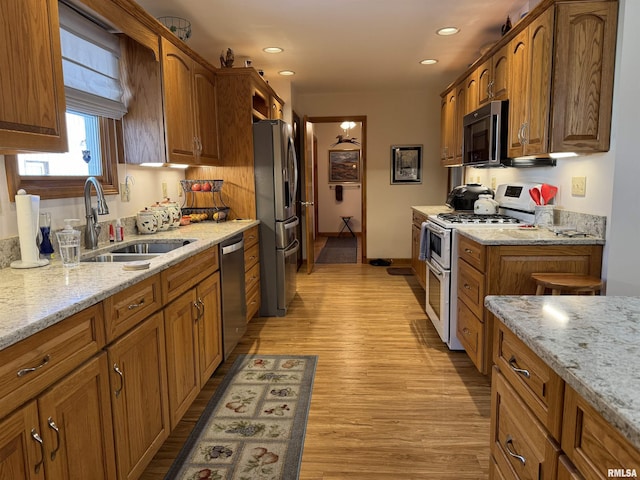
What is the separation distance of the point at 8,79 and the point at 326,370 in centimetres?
223

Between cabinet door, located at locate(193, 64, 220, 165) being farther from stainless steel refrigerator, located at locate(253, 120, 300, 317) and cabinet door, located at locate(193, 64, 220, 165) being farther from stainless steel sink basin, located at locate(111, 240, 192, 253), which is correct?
stainless steel sink basin, located at locate(111, 240, 192, 253)

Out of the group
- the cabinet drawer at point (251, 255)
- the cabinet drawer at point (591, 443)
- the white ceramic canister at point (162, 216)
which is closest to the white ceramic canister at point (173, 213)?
the white ceramic canister at point (162, 216)

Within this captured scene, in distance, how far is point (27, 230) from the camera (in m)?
1.74

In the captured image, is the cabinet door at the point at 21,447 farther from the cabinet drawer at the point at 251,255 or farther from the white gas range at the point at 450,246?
the white gas range at the point at 450,246

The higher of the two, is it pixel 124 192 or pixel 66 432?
pixel 124 192

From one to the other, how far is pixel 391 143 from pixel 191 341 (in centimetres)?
454

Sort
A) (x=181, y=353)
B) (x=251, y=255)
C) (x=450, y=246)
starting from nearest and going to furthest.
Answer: (x=181, y=353), (x=450, y=246), (x=251, y=255)

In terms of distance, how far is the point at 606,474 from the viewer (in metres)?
0.71

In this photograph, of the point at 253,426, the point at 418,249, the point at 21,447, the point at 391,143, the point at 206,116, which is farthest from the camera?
the point at 391,143

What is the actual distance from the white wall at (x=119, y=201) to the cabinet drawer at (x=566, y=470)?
209cm

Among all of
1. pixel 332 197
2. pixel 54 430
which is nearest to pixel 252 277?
pixel 54 430

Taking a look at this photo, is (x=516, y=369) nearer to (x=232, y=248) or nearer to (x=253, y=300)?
(x=232, y=248)

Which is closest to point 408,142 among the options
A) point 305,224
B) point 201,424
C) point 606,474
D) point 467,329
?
point 305,224

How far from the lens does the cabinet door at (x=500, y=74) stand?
2.97m
